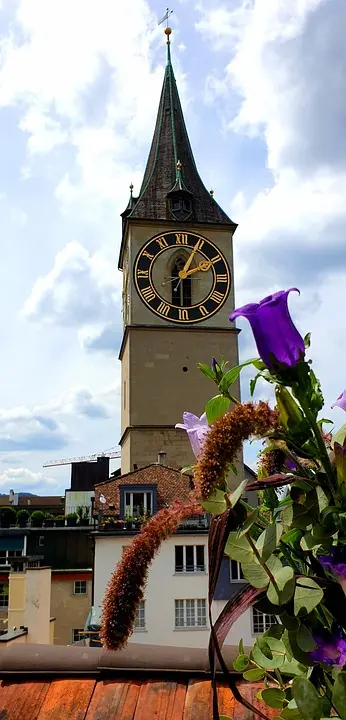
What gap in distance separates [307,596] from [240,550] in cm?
10

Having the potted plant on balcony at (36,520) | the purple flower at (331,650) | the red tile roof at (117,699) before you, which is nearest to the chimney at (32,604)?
the potted plant on balcony at (36,520)

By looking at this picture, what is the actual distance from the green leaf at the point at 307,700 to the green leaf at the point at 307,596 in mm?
93

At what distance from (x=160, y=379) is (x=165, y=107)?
51.1 ft

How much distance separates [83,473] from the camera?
48.2m

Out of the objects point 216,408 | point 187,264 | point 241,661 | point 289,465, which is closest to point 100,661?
point 241,661

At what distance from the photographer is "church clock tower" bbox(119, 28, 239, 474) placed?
22453mm

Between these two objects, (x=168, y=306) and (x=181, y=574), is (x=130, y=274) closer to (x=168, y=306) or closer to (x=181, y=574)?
(x=168, y=306)

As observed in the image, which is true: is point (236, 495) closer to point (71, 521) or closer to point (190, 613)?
point (190, 613)

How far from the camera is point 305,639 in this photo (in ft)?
2.93

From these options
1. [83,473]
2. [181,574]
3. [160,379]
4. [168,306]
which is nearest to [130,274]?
[168,306]

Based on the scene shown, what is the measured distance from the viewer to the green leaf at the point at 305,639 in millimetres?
885

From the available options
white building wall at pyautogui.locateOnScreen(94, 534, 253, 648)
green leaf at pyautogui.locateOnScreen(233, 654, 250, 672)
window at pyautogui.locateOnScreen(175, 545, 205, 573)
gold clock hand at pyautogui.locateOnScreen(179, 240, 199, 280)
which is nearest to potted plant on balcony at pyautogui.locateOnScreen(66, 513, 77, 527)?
white building wall at pyautogui.locateOnScreen(94, 534, 253, 648)

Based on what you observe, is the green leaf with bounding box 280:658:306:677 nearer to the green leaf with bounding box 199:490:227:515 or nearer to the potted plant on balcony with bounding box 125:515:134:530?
the green leaf with bounding box 199:490:227:515

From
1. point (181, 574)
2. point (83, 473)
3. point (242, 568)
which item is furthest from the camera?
point (83, 473)
